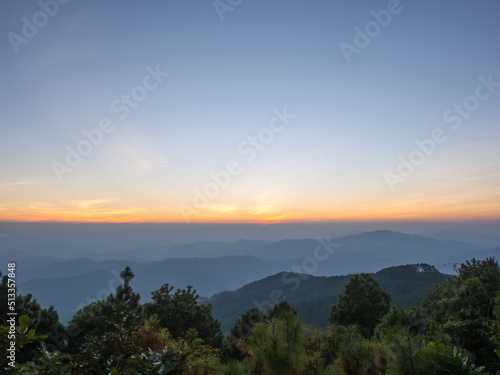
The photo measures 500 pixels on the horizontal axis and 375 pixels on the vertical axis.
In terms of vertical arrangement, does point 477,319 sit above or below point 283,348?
below

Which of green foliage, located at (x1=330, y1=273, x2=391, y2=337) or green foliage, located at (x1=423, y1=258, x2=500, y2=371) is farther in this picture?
green foliage, located at (x1=330, y1=273, x2=391, y2=337)

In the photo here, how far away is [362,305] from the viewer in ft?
57.3

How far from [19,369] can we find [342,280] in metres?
111

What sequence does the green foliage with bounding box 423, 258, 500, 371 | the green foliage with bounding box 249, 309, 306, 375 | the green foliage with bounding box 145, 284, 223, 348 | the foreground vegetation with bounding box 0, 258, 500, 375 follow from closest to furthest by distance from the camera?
the foreground vegetation with bounding box 0, 258, 500, 375, the green foliage with bounding box 249, 309, 306, 375, the green foliage with bounding box 423, 258, 500, 371, the green foliage with bounding box 145, 284, 223, 348

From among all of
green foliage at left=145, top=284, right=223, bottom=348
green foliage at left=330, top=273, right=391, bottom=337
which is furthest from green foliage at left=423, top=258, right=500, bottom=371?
green foliage at left=145, top=284, right=223, bottom=348

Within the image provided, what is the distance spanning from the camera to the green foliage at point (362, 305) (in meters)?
17.2

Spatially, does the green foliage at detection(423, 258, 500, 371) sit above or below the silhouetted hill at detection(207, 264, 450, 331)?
above

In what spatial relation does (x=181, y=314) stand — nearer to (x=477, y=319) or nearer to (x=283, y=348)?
(x=283, y=348)

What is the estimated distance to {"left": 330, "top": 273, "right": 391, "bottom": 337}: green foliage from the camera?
17219mm

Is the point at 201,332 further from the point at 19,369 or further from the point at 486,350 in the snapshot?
the point at 19,369

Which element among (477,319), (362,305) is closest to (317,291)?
(362,305)

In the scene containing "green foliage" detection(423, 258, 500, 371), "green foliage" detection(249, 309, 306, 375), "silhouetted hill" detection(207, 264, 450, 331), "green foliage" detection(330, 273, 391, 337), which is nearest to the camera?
"green foliage" detection(249, 309, 306, 375)

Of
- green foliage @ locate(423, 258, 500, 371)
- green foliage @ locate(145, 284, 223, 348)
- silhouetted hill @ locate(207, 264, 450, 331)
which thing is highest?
green foliage @ locate(423, 258, 500, 371)

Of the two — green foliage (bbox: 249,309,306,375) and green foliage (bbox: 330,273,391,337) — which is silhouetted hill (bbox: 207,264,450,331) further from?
green foliage (bbox: 249,309,306,375)
